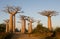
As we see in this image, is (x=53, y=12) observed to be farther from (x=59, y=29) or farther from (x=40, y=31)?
(x=59, y=29)

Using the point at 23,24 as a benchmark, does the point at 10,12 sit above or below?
above

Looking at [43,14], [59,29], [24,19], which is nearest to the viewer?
[59,29]

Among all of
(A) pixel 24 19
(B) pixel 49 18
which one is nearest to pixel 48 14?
(B) pixel 49 18

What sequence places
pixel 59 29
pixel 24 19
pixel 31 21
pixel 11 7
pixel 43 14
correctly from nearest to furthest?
pixel 59 29 → pixel 11 7 → pixel 43 14 → pixel 24 19 → pixel 31 21

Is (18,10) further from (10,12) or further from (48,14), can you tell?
(48,14)

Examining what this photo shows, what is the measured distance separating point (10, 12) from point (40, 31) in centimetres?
1125

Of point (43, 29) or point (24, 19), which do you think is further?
point (24, 19)

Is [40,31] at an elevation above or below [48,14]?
below

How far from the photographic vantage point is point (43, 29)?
2316 cm

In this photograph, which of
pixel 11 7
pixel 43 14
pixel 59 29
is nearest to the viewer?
pixel 59 29

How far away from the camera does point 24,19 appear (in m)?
45.5

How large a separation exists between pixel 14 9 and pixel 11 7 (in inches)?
30.6

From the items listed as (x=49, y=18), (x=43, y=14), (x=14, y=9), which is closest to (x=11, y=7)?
(x=14, y=9)

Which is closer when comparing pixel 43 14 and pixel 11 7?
pixel 11 7
